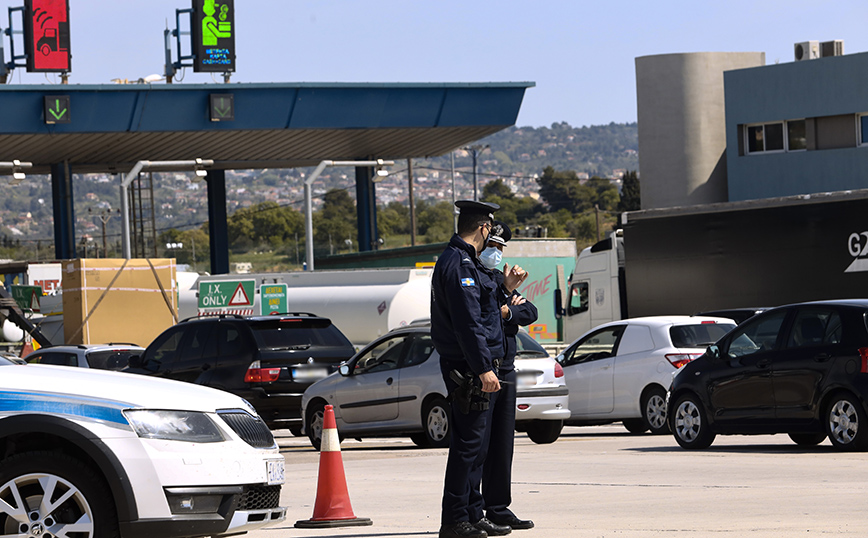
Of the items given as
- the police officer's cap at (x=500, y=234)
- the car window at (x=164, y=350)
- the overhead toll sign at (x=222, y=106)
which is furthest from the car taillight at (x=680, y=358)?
the overhead toll sign at (x=222, y=106)

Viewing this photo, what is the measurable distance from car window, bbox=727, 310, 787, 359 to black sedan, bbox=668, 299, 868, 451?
0.01m

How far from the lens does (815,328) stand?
1297cm

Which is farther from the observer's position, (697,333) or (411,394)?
(697,333)

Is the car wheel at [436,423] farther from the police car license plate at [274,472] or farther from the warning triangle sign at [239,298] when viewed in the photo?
the warning triangle sign at [239,298]

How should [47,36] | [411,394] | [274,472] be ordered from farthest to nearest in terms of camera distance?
1. [47,36]
2. [411,394]
3. [274,472]

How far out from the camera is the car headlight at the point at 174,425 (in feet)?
21.4

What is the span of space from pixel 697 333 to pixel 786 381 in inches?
159

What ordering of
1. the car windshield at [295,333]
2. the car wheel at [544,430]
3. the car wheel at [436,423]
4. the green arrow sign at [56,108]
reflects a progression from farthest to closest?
the green arrow sign at [56,108]
the car windshield at [295,333]
the car wheel at [544,430]
the car wheel at [436,423]

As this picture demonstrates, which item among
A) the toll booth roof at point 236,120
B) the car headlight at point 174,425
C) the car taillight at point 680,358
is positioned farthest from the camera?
the toll booth roof at point 236,120

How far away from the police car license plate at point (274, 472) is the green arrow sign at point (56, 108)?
1242 inches

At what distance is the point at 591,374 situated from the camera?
58.3 feet

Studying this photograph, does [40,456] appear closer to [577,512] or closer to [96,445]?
[96,445]

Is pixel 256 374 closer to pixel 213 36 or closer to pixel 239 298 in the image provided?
pixel 239 298

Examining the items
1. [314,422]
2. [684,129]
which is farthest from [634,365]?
[684,129]
